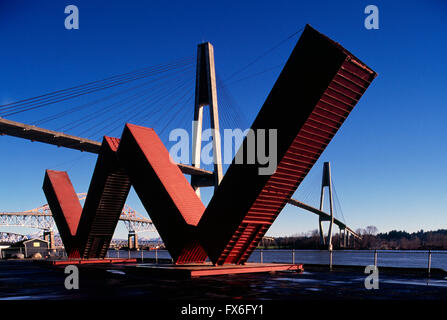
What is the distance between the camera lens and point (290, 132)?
17.5 m

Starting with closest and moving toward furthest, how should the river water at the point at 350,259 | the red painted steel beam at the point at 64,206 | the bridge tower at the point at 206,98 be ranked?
the red painted steel beam at the point at 64,206
the bridge tower at the point at 206,98
the river water at the point at 350,259

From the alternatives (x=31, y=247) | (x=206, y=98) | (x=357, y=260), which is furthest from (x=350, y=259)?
(x=31, y=247)

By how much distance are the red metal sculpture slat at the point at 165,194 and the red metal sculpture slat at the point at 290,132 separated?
1.99 meters

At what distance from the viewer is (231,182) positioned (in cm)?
1980

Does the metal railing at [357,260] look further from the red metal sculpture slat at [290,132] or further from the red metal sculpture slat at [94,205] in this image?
the red metal sculpture slat at [94,205]

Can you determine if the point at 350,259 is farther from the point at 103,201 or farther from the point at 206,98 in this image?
the point at 103,201

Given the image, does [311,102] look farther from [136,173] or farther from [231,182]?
[136,173]

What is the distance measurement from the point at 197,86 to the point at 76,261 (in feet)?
89.0

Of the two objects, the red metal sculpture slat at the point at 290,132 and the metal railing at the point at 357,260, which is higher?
the red metal sculpture slat at the point at 290,132

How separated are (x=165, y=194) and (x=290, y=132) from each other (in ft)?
29.3

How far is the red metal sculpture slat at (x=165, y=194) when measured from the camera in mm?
23203

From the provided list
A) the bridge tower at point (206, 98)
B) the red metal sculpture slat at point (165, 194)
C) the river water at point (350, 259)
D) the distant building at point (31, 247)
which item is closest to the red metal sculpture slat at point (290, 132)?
the red metal sculpture slat at point (165, 194)

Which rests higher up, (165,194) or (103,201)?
(165,194)
